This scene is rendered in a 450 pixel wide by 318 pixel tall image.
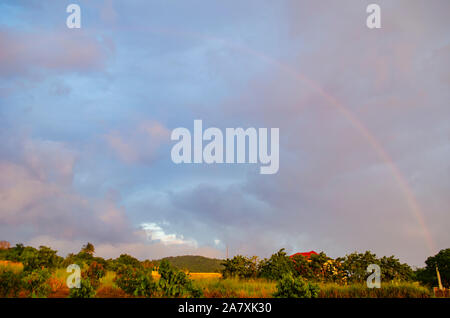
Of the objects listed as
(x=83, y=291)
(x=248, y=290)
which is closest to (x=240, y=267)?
(x=248, y=290)

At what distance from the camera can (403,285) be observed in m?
22.0

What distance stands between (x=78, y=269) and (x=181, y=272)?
22.5ft

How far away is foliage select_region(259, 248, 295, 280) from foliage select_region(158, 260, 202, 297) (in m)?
10.1

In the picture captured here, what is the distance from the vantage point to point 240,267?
2689 centimetres

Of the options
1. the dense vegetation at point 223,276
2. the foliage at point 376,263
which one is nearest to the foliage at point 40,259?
the dense vegetation at point 223,276

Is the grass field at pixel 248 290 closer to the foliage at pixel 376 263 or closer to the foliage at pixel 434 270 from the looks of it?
the foliage at pixel 434 270

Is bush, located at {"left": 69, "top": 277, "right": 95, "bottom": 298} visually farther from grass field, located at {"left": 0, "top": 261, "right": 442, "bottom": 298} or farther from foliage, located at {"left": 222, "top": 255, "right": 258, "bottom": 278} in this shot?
foliage, located at {"left": 222, "top": 255, "right": 258, "bottom": 278}

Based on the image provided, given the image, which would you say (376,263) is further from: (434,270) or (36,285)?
(36,285)

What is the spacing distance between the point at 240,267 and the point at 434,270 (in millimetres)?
14029

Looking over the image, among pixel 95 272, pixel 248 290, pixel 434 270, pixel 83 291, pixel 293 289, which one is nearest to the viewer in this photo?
pixel 83 291

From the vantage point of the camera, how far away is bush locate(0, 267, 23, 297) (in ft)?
55.0

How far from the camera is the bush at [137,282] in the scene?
1714 centimetres
